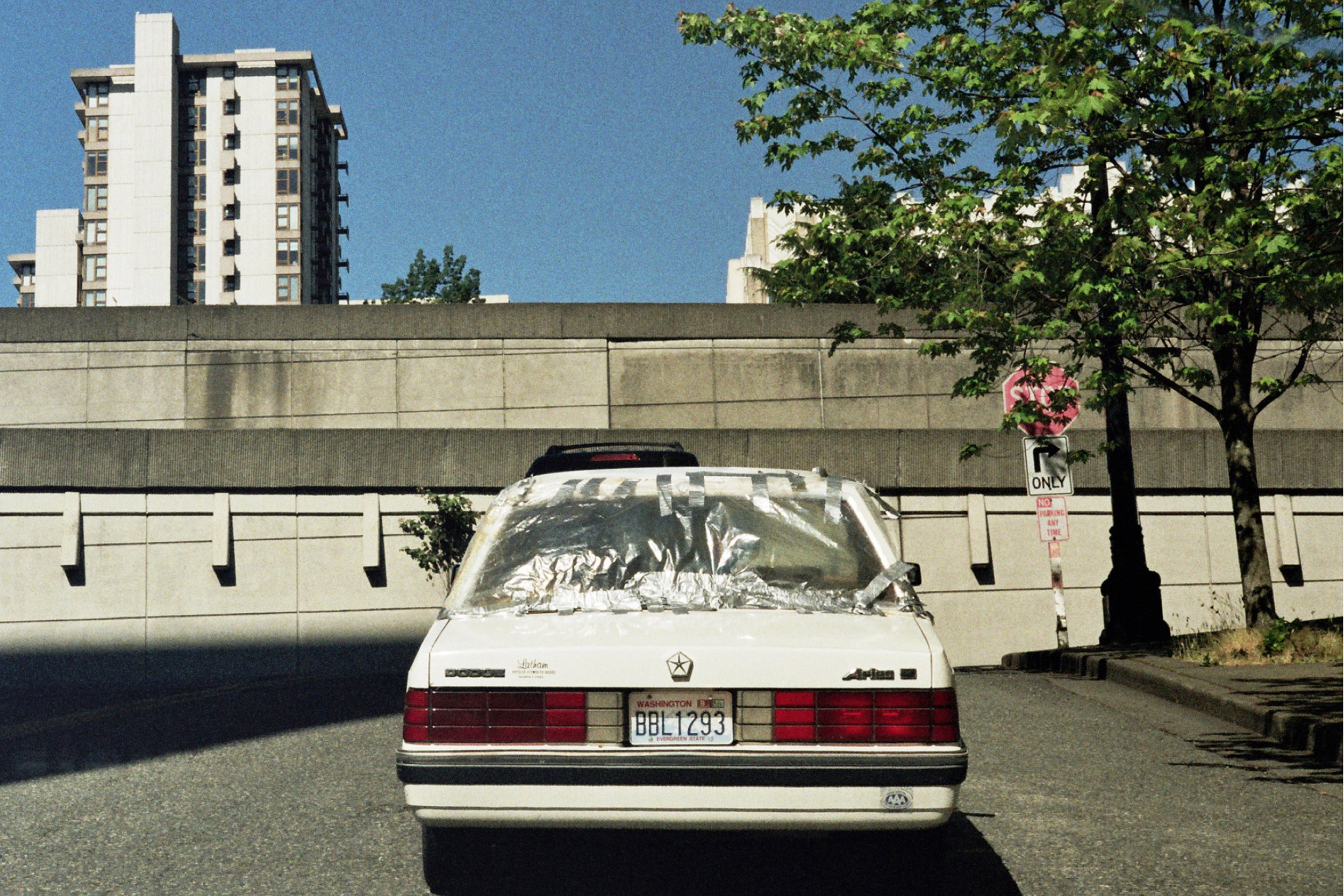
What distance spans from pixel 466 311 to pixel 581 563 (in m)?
18.4

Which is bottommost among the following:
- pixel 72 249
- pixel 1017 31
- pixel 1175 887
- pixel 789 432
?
pixel 1175 887

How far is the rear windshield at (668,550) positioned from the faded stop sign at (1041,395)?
26.7 feet

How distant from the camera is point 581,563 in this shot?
550 cm

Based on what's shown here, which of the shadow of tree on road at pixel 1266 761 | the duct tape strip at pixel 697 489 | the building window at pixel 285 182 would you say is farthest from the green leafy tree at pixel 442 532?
the building window at pixel 285 182

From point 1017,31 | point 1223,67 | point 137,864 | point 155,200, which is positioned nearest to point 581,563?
point 137,864

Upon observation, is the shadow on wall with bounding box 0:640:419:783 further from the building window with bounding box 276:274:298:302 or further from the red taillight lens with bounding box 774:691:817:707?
the building window with bounding box 276:274:298:302

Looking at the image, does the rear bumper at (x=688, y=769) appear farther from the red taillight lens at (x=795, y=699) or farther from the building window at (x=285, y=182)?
the building window at (x=285, y=182)

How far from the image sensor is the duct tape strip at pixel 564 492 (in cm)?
585

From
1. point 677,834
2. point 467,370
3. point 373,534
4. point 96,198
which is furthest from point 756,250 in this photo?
point 677,834

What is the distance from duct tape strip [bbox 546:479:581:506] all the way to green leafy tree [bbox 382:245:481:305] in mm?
75678

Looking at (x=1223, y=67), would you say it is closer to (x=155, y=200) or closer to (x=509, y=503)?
(x=509, y=503)

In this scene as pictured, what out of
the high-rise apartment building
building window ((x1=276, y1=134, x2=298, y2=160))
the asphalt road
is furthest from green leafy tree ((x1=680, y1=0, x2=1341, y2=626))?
building window ((x1=276, y1=134, x2=298, y2=160))

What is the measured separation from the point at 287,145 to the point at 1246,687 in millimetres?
103735

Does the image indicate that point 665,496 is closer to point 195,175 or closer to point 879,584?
point 879,584
